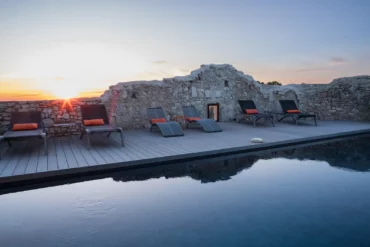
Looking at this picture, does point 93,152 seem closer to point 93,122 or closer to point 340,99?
point 93,122

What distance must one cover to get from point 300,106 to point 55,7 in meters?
10.5

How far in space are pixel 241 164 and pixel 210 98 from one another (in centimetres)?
547

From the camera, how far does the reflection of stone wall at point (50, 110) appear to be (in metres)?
7.21

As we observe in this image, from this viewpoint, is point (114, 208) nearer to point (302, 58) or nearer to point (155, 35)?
point (155, 35)

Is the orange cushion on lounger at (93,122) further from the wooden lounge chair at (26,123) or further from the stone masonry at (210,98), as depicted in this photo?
the stone masonry at (210,98)

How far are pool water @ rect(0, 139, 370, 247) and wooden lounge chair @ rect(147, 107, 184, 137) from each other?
248 centimetres

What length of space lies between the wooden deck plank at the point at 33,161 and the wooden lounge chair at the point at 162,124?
10.5 feet

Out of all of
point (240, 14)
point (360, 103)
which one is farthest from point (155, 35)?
point (360, 103)

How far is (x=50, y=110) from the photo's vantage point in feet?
25.3

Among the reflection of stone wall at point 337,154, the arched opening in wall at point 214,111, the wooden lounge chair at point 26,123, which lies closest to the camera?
the reflection of stone wall at point 337,154

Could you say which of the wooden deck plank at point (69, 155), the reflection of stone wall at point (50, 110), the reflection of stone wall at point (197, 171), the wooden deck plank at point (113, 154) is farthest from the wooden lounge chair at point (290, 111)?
the wooden deck plank at point (69, 155)

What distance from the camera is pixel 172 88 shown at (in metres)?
9.70

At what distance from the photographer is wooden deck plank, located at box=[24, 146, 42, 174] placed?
4152mm

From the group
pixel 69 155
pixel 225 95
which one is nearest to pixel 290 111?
pixel 225 95
